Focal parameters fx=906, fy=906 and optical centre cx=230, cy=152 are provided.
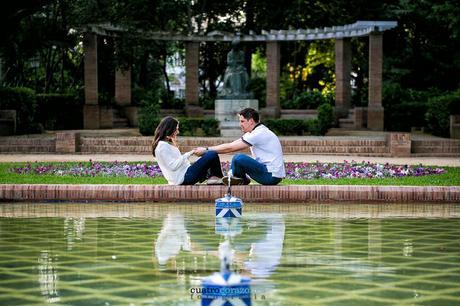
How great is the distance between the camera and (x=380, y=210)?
39.7 ft

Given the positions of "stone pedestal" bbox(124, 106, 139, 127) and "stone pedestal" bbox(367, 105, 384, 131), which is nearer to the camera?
"stone pedestal" bbox(367, 105, 384, 131)

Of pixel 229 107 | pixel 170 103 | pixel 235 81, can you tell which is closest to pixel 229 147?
pixel 229 107

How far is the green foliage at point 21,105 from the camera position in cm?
3234

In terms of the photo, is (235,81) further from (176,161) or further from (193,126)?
(176,161)

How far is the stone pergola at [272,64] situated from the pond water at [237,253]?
25727 mm

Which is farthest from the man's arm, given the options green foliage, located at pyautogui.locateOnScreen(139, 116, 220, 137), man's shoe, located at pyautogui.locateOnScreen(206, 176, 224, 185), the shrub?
the shrub

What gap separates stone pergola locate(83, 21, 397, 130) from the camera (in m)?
37.8

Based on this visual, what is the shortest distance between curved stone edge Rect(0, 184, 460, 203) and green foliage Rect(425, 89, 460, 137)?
60.8 feet

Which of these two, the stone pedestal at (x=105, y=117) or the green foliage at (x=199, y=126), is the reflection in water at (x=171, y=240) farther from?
the stone pedestal at (x=105, y=117)

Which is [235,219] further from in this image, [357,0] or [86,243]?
[357,0]

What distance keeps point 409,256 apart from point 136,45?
30429 millimetres

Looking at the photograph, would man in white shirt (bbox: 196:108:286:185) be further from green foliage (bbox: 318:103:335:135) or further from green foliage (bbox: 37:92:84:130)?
green foliage (bbox: 37:92:84:130)

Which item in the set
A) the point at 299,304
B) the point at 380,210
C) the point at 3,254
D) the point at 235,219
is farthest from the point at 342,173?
the point at 299,304

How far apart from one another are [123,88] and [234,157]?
29241mm
